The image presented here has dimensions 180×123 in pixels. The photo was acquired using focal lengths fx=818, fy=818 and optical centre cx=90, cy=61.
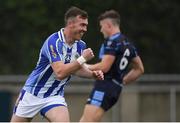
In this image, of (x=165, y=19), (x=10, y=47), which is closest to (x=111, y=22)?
(x=165, y=19)

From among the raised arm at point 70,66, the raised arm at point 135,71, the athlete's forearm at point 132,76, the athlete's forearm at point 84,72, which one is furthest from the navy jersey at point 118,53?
the raised arm at point 70,66

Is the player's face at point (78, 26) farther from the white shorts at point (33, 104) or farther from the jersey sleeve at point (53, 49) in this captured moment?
the white shorts at point (33, 104)

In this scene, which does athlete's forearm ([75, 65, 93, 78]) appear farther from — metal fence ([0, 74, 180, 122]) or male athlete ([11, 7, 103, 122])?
metal fence ([0, 74, 180, 122])

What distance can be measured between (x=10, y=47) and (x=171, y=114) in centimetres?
435

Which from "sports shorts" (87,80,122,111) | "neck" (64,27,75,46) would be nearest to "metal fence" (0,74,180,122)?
"sports shorts" (87,80,122,111)

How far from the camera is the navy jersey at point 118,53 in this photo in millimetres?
10203

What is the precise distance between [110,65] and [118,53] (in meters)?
0.25

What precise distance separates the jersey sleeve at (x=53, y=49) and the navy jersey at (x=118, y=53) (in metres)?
1.95

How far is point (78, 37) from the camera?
8352 mm

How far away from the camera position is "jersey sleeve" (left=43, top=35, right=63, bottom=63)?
26.9 feet

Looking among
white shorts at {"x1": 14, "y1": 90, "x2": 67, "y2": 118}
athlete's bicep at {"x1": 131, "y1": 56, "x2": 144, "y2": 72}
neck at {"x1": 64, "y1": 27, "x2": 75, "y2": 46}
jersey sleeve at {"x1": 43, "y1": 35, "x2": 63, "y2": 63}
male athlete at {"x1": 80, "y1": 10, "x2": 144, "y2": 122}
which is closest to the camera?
jersey sleeve at {"x1": 43, "y1": 35, "x2": 63, "y2": 63}

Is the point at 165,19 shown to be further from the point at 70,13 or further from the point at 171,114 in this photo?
the point at 70,13

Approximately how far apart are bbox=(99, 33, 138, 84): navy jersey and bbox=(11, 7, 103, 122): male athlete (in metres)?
1.61

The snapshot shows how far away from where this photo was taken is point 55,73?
8.19 m
